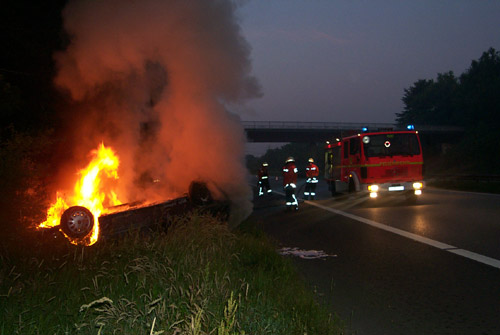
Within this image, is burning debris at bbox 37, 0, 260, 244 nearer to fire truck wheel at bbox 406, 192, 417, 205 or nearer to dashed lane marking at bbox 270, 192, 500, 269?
dashed lane marking at bbox 270, 192, 500, 269

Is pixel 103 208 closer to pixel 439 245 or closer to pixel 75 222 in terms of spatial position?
pixel 75 222

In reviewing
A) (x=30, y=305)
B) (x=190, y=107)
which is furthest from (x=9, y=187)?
(x=190, y=107)

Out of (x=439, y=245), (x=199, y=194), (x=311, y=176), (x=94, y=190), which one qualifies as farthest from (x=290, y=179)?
(x=94, y=190)

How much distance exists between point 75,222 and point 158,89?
4.87 metres

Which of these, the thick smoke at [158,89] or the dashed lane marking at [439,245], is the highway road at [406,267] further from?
the thick smoke at [158,89]

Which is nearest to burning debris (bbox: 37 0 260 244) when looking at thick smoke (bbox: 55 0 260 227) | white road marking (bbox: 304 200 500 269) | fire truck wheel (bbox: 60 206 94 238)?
thick smoke (bbox: 55 0 260 227)

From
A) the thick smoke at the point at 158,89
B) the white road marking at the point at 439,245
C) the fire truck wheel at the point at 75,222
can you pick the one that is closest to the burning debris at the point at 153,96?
the thick smoke at the point at 158,89

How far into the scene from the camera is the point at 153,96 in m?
11.1

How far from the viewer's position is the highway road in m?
4.84

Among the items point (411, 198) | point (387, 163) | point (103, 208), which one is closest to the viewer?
point (103, 208)

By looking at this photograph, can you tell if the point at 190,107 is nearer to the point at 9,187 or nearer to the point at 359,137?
the point at 9,187

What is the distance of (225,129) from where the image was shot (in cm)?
1168

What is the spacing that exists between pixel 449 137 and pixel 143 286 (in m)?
69.1

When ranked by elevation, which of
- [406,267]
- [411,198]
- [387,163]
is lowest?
[406,267]
